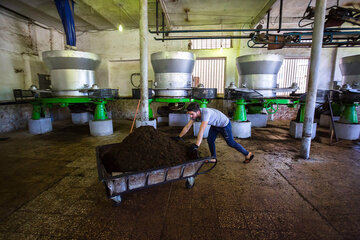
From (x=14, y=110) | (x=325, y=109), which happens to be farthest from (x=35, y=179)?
(x=325, y=109)

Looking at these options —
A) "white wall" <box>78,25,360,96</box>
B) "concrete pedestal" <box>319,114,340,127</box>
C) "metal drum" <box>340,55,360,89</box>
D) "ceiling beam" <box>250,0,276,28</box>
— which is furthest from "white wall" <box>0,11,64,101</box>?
"concrete pedestal" <box>319,114,340,127</box>

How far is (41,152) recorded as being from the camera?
13.2 feet

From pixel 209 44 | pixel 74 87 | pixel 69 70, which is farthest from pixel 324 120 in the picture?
pixel 69 70

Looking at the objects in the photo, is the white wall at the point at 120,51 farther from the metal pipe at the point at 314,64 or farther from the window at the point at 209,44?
the metal pipe at the point at 314,64

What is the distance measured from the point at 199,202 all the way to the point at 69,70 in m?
5.14

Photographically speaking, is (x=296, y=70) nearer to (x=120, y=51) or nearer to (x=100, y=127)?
(x=120, y=51)

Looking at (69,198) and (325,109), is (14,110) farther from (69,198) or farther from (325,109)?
(325,109)

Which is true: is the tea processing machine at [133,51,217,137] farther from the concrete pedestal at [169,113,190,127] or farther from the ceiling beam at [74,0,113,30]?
the ceiling beam at [74,0,113,30]

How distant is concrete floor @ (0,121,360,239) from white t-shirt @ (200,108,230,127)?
31.8 inches

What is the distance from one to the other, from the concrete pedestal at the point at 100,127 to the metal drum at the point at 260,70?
13.9ft

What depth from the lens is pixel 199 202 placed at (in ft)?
7.32

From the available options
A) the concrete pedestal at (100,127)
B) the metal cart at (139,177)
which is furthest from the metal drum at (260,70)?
the concrete pedestal at (100,127)

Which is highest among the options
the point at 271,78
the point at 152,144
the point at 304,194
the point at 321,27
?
the point at 321,27

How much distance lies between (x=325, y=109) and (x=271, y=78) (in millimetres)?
3513
